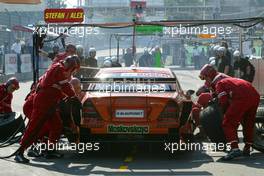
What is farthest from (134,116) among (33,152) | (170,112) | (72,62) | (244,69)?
(244,69)

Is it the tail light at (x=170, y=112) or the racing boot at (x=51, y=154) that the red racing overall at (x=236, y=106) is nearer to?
the tail light at (x=170, y=112)

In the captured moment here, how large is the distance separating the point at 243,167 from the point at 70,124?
281cm

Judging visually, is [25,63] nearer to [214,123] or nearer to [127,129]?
[214,123]

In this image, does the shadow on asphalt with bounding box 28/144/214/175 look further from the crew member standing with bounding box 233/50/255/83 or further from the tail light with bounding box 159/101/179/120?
the crew member standing with bounding box 233/50/255/83

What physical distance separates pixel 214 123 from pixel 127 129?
1474mm

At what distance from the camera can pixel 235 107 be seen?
30.3ft

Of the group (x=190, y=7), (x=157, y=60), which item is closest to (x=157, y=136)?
(x=157, y=60)

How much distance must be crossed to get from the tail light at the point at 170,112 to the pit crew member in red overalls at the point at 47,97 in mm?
1385

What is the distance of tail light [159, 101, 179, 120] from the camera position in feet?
29.7

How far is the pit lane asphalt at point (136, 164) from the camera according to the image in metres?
8.25

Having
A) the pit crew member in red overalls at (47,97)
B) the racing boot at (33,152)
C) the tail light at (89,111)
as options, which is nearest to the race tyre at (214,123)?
the tail light at (89,111)

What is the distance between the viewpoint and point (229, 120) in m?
9.23

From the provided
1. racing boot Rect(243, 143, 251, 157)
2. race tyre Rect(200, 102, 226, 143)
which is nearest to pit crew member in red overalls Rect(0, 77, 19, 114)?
race tyre Rect(200, 102, 226, 143)

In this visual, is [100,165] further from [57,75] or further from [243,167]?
[243,167]
